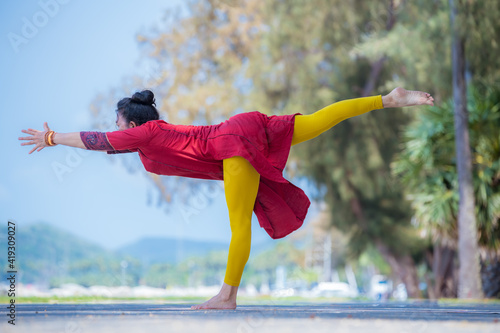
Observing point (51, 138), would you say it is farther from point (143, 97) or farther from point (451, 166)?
point (451, 166)

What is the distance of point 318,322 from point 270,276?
286 ft

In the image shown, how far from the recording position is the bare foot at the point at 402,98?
12.9ft

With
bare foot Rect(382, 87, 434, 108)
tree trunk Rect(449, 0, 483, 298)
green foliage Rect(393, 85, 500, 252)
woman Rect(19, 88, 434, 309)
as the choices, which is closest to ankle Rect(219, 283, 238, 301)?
woman Rect(19, 88, 434, 309)

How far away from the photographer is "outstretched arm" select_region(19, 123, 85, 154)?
3.62 m

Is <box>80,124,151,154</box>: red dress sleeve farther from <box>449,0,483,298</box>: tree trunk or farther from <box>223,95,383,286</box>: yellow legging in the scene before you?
<box>449,0,483,298</box>: tree trunk

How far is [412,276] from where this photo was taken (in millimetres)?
20297

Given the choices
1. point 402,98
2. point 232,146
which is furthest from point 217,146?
point 402,98

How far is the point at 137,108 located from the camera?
388 centimetres

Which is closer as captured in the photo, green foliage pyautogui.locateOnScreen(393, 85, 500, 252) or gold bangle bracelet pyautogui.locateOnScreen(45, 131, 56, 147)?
gold bangle bracelet pyautogui.locateOnScreen(45, 131, 56, 147)

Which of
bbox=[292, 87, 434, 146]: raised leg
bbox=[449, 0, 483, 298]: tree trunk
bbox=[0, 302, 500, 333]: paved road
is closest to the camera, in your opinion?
bbox=[0, 302, 500, 333]: paved road

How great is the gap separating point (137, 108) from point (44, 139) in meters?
0.58

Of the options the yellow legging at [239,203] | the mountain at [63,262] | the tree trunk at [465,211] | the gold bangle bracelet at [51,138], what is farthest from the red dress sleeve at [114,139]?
the mountain at [63,262]

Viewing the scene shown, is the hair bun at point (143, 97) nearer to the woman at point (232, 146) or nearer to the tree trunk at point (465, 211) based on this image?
the woman at point (232, 146)

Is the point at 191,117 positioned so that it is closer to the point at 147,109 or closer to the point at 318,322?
the point at 147,109
